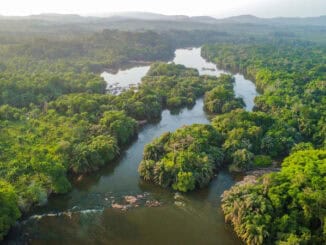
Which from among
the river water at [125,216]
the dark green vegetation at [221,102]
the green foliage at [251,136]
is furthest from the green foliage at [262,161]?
the dark green vegetation at [221,102]

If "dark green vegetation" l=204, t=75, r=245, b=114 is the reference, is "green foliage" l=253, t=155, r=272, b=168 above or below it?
below

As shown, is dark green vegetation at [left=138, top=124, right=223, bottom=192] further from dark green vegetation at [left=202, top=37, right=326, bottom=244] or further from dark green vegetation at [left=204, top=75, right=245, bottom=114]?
dark green vegetation at [left=204, top=75, right=245, bottom=114]

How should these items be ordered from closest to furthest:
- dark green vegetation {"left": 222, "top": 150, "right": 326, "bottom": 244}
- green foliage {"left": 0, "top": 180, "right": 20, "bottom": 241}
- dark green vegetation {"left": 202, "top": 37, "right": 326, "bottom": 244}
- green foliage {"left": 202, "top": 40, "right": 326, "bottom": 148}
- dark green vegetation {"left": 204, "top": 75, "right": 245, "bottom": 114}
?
dark green vegetation {"left": 222, "top": 150, "right": 326, "bottom": 244} < dark green vegetation {"left": 202, "top": 37, "right": 326, "bottom": 244} < green foliage {"left": 0, "top": 180, "right": 20, "bottom": 241} < green foliage {"left": 202, "top": 40, "right": 326, "bottom": 148} < dark green vegetation {"left": 204, "top": 75, "right": 245, "bottom": 114}

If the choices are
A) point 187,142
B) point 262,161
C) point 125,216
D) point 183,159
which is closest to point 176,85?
point 187,142

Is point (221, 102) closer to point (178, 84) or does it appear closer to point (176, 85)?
point (176, 85)

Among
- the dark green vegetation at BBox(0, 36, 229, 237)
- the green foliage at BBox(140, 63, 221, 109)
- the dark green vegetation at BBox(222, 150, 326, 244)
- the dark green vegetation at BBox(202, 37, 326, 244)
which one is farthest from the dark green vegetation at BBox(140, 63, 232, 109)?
the dark green vegetation at BBox(222, 150, 326, 244)

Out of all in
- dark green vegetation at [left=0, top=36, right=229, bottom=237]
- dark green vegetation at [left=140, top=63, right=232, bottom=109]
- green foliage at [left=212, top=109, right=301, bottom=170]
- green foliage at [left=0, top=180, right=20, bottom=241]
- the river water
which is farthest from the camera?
dark green vegetation at [left=140, top=63, right=232, bottom=109]
